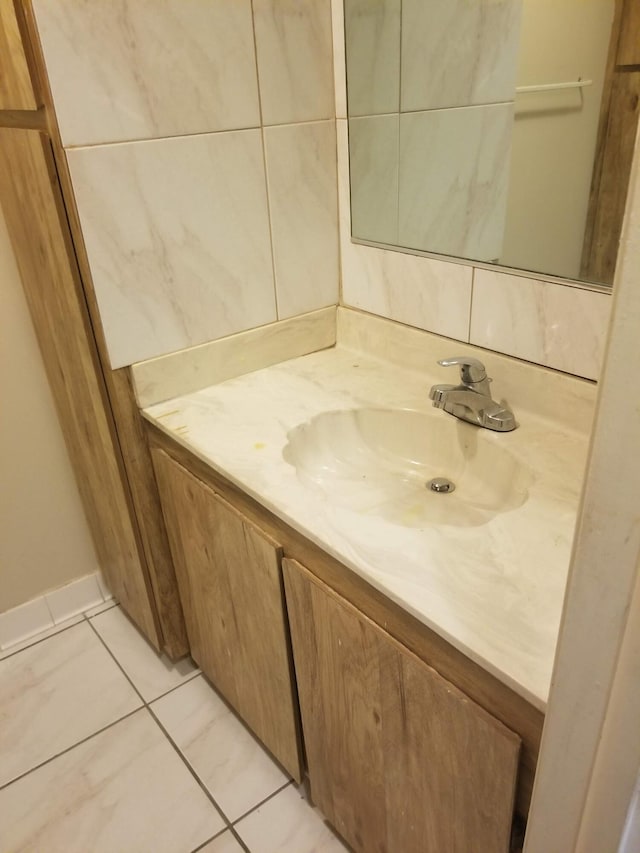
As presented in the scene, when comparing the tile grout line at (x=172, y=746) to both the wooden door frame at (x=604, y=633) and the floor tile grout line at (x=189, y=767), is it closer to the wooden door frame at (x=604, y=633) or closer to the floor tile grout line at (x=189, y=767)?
the floor tile grout line at (x=189, y=767)

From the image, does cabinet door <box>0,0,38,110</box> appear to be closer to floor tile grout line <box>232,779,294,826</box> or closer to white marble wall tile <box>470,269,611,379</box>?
Answer: white marble wall tile <box>470,269,611,379</box>

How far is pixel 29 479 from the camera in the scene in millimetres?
1615

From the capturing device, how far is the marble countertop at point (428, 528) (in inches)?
27.5

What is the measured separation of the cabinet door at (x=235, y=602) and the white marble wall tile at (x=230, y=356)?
0.14 metres

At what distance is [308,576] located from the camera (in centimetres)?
94

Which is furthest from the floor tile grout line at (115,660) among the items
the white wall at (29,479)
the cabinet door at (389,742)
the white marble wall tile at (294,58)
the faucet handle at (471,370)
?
the white marble wall tile at (294,58)

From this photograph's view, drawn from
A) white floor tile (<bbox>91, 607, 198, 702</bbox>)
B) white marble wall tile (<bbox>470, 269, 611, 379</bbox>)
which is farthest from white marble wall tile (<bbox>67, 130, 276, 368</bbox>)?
white floor tile (<bbox>91, 607, 198, 702</bbox>)

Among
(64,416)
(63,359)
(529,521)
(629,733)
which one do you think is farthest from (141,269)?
(629,733)

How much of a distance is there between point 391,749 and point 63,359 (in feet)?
3.28

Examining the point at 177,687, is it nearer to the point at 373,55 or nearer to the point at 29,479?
the point at 29,479

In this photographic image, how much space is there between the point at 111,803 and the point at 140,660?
373 mm

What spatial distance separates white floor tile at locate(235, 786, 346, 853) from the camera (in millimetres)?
1240

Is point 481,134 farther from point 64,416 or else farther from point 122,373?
point 64,416

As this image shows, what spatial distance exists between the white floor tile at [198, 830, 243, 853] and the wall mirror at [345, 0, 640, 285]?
1.21 meters
